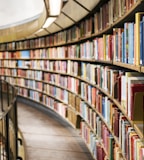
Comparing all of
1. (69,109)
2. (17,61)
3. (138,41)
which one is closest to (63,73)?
(69,109)

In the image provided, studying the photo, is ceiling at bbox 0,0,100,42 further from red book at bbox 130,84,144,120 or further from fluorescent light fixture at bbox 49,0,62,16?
red book at bbox 130,84,144,120

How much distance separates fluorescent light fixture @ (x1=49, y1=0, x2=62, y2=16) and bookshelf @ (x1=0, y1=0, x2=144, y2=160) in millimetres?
222

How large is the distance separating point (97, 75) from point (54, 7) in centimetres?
87

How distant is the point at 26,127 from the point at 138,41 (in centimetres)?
430

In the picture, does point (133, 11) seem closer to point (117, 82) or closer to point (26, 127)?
point (117, 82)

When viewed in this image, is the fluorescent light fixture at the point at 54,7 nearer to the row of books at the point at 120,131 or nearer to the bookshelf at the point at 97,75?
the bookshelf at the point at 97,75

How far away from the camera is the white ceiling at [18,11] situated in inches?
252

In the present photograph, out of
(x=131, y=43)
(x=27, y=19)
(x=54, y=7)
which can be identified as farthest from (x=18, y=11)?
(x=131, y=43)

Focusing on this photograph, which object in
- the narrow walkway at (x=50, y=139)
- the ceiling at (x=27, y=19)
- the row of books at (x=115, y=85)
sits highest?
the ceiling at (x=27, y=19)

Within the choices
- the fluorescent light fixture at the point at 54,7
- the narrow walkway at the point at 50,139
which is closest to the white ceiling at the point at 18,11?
the narrow walkway at the point at 50,139

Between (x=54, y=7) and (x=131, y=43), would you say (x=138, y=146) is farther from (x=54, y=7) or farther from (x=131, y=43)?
(x=54, y=7)

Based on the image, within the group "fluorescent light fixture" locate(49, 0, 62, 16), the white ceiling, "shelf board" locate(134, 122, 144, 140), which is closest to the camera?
"shelf board" locate(134, 122, 144, 140)

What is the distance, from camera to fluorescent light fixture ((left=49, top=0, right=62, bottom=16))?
280 cm

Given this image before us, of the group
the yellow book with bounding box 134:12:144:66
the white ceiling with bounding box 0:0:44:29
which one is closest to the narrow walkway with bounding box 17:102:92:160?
the white ceiling with bounding box 0:0:44:29
